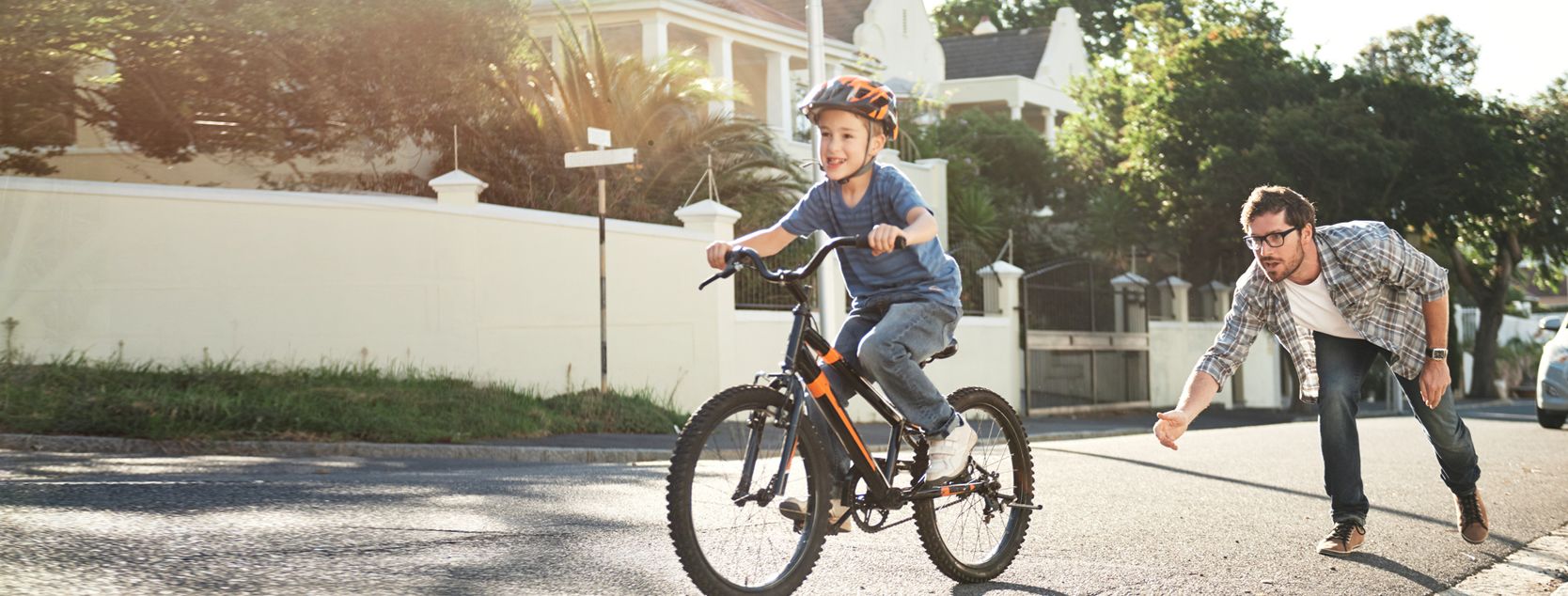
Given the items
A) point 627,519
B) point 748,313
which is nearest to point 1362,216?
point 748,313

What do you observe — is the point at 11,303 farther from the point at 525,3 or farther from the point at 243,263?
the point at 525,3

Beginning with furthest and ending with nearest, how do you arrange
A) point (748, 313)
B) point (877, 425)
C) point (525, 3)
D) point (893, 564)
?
1. point (525, 3)
2. point (748, 313)
3. point (893, 564)
4. point (877, 425)

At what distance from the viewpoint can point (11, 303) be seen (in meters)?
14.8

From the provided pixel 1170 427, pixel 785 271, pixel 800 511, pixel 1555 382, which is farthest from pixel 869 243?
pixel 1555 382

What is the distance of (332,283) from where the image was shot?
51.0 ft

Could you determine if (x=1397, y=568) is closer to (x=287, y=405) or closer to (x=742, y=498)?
(x=742, y=498)

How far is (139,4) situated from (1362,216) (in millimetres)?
21651

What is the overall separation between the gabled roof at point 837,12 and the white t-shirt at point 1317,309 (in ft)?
102

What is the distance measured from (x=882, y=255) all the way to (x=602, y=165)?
34.5ft

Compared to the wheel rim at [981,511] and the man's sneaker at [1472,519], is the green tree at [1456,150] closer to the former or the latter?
the man's sneaker at [1472,519]

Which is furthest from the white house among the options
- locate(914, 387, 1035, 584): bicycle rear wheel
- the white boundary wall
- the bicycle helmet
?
the bicycle helmet

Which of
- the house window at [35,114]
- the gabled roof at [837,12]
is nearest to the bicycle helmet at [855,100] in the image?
the house window at [35,114]

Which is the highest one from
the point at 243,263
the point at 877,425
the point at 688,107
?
the point at 688,107

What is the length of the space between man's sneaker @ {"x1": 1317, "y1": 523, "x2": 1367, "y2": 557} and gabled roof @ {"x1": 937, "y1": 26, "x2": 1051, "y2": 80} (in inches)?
1664
